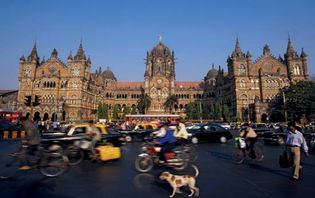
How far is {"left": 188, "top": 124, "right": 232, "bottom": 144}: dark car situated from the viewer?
19.2m

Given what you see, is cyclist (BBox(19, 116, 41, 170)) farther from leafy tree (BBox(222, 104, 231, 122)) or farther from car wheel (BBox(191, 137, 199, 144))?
leafy tree (BBox(222, 104, 231, 122))

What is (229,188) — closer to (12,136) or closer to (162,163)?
(162,163)

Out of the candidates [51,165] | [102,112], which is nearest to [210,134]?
[51,165]

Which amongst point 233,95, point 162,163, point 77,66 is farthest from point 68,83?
point 162,163

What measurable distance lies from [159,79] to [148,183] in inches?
2889

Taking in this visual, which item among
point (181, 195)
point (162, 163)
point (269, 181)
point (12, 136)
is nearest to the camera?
point (181, 195)

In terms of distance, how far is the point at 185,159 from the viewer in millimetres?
8656

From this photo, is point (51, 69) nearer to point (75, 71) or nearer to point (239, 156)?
point (75, 71)

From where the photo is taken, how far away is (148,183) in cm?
680

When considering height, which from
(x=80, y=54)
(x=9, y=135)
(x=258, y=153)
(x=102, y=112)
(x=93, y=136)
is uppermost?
(x=80, y=54)

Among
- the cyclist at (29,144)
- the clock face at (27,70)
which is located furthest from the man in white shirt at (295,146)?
the clock face at (27,70)

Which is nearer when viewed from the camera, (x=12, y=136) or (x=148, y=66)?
(x=12, y=136)

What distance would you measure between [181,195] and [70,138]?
7.12 metres

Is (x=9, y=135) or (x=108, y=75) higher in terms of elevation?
(x=108, y=75)
